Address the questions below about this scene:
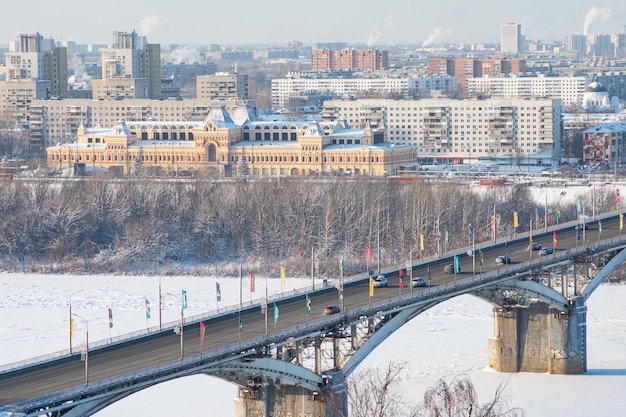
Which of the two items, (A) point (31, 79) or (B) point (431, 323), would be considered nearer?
(B) point (431, 323)

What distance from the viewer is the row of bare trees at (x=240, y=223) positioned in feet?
289

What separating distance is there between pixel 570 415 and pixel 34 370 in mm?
15878

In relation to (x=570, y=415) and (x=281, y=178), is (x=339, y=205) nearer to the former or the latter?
(x=281, y=178)

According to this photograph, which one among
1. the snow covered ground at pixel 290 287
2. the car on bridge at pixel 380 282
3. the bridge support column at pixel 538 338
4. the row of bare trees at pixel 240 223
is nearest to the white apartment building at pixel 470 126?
the row of bare trees at pixel 240 223

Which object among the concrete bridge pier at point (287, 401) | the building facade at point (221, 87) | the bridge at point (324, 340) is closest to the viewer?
the bridge at point (324, 340)

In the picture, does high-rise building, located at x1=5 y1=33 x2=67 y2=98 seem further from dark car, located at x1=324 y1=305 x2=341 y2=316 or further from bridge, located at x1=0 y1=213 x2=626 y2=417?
dark car, located at x1=324 y1=305 x2=341 y2=316

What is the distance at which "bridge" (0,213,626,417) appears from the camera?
44.2 metres

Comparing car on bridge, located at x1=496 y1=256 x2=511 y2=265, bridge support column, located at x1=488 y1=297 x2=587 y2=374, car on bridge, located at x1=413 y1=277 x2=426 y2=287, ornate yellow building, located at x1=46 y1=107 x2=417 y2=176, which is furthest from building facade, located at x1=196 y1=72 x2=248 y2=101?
car on bridge, located at x1=413 y1=277 x2=426 y2=287

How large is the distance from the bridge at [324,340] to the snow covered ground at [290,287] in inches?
65.1

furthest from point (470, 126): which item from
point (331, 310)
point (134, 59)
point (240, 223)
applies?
point (331, 310)

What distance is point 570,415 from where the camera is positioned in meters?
52.3

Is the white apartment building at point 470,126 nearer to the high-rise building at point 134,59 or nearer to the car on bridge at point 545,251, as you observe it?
the high-rise building at point 134,59

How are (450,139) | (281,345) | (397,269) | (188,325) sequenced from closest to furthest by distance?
(281,345)
(188,325)
(397,269)
(450,139)

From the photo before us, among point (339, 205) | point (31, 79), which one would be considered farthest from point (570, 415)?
point (31, 79)
